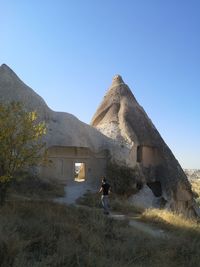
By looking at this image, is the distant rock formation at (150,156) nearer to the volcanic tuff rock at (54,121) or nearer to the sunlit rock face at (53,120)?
the volcanic tuff rock at (54,121)

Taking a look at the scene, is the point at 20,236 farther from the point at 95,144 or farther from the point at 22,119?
the point at 95,144

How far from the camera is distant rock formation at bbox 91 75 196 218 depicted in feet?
83.9

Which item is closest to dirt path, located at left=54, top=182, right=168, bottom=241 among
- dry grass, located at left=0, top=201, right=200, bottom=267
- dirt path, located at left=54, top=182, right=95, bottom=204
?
dirt path, located at left=54, top=182, right=95, bottom=204

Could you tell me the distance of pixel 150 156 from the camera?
26.7 meters

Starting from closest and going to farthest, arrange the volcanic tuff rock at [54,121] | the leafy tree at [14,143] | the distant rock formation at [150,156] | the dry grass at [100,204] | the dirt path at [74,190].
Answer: the leafy tree at [14,143], the dry grass at [100,204], the dirt path at [74,190], the volcanic tuff rock at [54,121], the distant rock formation at [150,156]

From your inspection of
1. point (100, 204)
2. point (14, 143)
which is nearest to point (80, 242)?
point (14, 143)

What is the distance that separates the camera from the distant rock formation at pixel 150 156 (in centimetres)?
2556

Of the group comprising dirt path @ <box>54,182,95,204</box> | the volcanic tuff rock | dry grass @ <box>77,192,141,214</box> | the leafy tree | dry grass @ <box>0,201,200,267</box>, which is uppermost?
the volcanic tuff rock

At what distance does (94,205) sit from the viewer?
64.2 feet

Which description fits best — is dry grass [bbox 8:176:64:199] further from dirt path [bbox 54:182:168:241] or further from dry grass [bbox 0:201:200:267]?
dry grass [bbox 0:201:200:267]

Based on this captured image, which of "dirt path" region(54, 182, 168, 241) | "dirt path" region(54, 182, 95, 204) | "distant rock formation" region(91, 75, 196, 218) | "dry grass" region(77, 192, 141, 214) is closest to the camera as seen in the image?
"dirt path" region(54, 182, 168, 241)

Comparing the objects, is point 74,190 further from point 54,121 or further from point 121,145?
point 54,121

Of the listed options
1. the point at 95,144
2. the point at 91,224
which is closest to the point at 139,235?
the point at 91,224

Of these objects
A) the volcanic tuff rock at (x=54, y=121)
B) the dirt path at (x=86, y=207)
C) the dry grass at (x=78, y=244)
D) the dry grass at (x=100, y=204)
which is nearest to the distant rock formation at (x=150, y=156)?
the volcanic tuff rock at (x=54, y=121)
